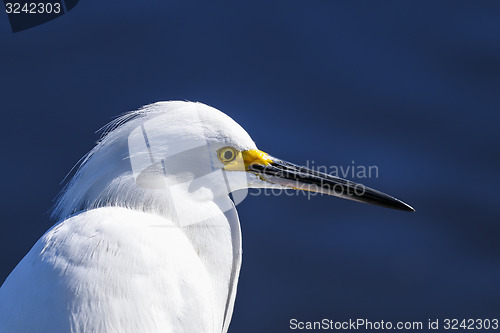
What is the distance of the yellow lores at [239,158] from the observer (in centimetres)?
281

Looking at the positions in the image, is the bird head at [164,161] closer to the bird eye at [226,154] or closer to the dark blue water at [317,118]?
the bird eye at [226,154]

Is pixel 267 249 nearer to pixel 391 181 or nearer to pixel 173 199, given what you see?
pixel 391 181

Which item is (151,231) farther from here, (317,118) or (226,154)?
(317,118)

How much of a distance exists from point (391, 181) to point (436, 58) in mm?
964

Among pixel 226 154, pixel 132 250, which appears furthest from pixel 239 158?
pixel 132 250

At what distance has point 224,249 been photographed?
2973 millimetres

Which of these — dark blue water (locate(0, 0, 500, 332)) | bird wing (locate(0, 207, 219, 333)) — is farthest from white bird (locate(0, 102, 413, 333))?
dark blue water (locate(0, 0, 500, 332))

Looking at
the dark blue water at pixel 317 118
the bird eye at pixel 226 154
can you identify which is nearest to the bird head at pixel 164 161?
the bird eye at pixel 226 154

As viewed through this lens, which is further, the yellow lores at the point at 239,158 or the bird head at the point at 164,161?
the yellow lores at the point at 239,158

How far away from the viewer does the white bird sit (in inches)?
96.1

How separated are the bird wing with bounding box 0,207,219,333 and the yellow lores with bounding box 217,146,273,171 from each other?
0.33m

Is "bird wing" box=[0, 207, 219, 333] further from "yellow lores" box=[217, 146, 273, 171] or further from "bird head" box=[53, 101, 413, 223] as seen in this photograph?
"yellow lores" box=[217, 146, 273, 171]

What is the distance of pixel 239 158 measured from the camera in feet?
9.34

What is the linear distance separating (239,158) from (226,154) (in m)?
0.06
